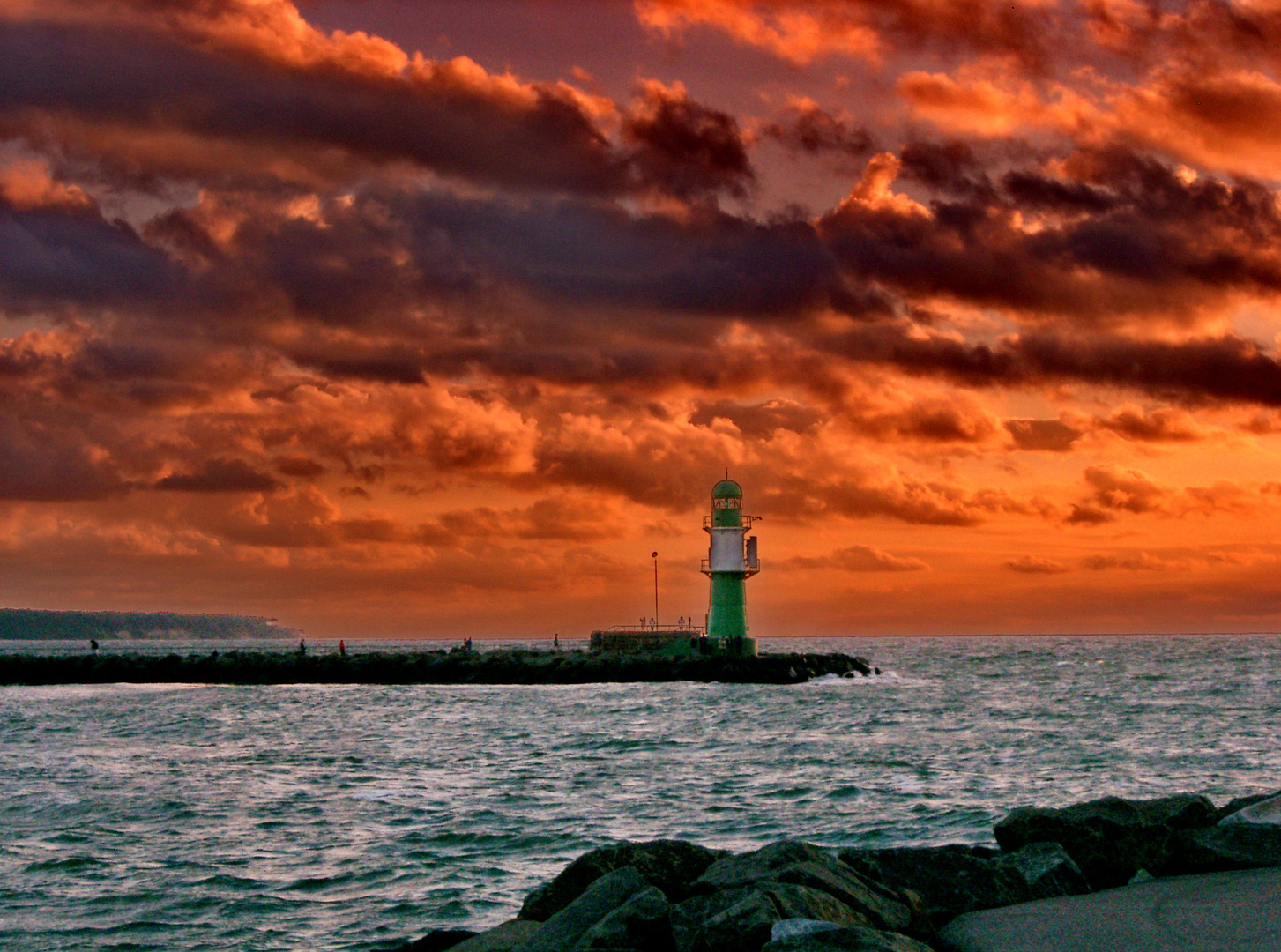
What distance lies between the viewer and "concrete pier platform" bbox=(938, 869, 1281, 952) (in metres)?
7.76

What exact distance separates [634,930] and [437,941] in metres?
2.75

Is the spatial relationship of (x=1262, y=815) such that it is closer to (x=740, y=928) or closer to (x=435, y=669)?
(x=740, y=928)

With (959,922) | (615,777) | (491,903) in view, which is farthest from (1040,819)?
(615,777)

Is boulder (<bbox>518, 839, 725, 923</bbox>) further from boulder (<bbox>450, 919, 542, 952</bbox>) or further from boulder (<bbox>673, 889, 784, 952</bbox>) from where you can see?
boulder (<bbox>673, 889, 784, 952</bbox>)

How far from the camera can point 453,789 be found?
22.1 meters

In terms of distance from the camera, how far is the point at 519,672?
59.2 metres

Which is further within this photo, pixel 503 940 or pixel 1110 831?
pixel 1110 831

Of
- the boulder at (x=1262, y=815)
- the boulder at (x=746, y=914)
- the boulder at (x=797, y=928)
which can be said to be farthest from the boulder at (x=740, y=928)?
the boulder at (x=1262, y=815)

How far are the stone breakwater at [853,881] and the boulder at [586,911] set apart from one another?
0.01 meters

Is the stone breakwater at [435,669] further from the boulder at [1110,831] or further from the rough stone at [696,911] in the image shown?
the rough stone at [696,911]

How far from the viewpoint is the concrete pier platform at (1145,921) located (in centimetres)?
776

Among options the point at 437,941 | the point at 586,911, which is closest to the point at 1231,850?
the point at 586,911

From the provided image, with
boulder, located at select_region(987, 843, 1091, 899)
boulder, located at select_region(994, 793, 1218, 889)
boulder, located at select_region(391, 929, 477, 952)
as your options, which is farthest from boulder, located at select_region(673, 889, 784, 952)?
boulder, located at select_region(994, 793, 1218, 889)

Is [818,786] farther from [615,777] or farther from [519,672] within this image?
[519,672]
